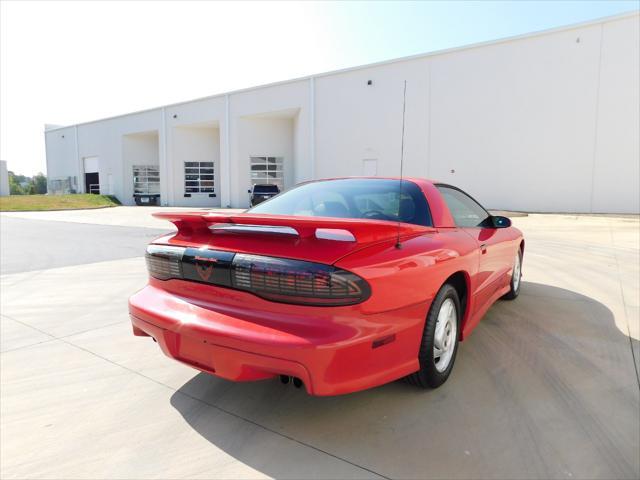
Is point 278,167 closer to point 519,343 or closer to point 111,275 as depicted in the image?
point 111,275

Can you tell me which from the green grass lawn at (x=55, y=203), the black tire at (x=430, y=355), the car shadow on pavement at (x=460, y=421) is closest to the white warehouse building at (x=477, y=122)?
the green grass lawn at (x=55, y=203)

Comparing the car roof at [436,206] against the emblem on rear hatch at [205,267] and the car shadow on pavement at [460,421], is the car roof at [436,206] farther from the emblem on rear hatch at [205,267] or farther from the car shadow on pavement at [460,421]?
the emblem on rear hatch at [205,267]

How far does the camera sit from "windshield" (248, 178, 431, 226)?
2861 mm

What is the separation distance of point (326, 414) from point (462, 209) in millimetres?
2027

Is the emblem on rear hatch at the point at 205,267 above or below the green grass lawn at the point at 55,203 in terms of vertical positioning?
above

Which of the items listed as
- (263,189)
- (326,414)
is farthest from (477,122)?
(326,414)

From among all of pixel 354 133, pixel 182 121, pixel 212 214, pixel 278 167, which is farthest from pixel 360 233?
pixel 182 121

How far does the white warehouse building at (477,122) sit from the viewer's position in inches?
671

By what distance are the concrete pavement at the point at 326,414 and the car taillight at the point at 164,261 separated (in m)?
0.77

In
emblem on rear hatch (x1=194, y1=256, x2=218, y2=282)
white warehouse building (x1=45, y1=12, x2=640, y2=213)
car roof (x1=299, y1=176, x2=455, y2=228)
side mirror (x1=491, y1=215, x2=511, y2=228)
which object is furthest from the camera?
white warehouse building (x1=45, y1=12, x2=640, y2=213)

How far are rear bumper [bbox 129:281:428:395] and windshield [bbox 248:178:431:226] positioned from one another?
80 centimetres

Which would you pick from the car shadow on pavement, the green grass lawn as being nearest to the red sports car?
the car shadow on pavement

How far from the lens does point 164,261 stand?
249 centimetres

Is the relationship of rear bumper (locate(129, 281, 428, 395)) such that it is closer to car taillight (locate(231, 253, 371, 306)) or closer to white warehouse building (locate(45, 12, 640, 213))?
car taillight (locate(231, 253, 371, 306))
